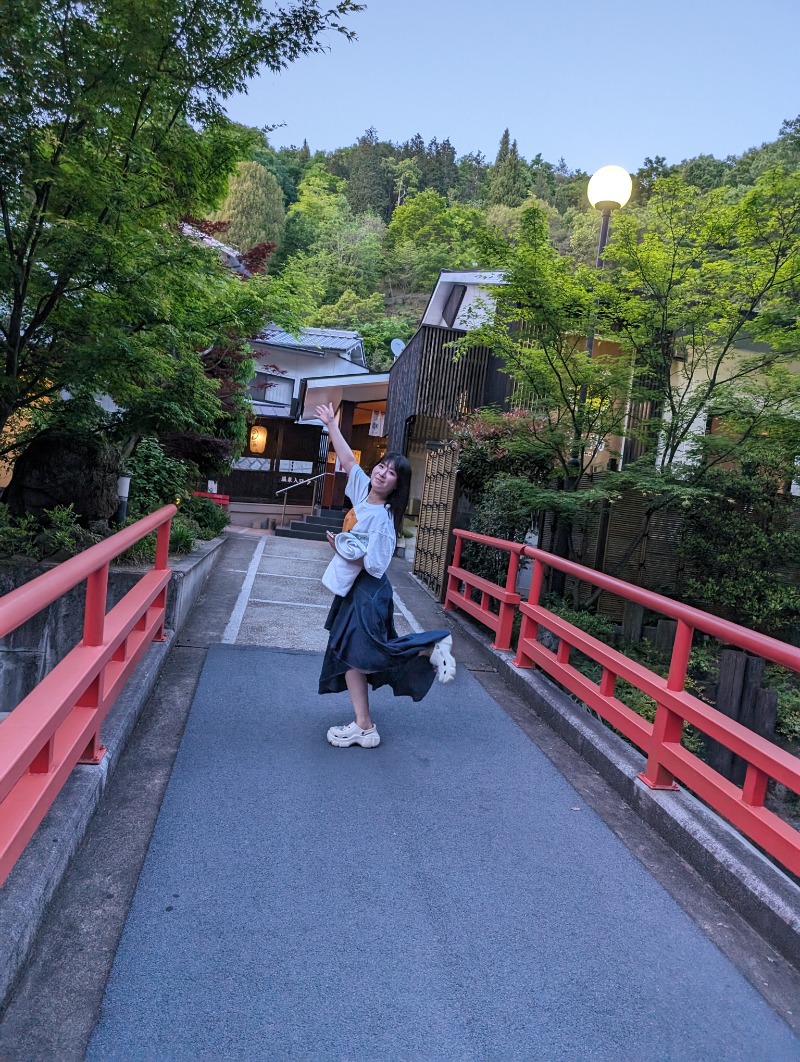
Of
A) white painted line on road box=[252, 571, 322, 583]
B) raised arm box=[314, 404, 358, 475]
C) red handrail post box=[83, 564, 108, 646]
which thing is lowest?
white painted line on road box=[252, 571, 322, 583]

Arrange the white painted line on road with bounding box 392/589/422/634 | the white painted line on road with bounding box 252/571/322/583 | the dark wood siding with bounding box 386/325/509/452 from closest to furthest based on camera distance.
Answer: the white painted line on road with bounding box 392/589/422/634, the white painted line on road with bounding box 252/571/322/583, the dark wood siding with bounding box 386/325/509/452

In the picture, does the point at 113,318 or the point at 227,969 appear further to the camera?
the point at 113,318

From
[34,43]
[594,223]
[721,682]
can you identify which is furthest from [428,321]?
[594,223]

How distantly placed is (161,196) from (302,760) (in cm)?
415

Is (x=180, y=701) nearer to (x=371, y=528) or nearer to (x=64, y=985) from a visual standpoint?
(x=371, y=528)

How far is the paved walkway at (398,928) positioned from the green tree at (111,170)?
10.0 ft

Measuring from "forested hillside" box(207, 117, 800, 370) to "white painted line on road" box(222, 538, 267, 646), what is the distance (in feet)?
50.2

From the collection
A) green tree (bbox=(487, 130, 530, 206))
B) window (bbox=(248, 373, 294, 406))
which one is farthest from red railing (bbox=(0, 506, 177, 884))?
green tree (bbox=(487, 130, 530, 206))

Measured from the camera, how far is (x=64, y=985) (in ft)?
6.80

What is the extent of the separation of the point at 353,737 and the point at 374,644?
557 millimetres

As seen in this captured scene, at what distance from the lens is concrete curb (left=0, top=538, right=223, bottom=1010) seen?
2.04 metres

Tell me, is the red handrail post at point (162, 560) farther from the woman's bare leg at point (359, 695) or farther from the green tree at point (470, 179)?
the green tree at point (470, 179)

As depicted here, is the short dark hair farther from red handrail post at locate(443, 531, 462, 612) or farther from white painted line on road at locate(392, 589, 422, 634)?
red handrail post at locate(443, 531, 462, 612)

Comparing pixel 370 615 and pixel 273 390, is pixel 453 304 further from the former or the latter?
pixel 370 615
